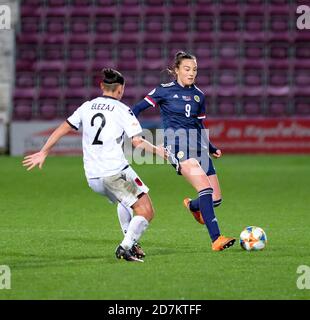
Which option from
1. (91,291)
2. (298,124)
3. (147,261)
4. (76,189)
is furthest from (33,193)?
(298,124)

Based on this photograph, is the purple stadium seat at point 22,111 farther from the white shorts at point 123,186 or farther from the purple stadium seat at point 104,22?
the white shorts at point 123,186

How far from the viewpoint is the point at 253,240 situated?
8234 mm

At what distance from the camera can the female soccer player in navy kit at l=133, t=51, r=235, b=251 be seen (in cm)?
846

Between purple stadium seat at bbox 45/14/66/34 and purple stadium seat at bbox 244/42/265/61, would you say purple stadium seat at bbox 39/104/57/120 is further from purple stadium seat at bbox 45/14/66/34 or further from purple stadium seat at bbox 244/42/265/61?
purple stadium seat at bbox 244/42/265/61

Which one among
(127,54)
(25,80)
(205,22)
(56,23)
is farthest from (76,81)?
(205,22)

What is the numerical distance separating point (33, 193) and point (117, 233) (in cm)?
453

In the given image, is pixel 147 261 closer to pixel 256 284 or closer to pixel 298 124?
pixel 256 284

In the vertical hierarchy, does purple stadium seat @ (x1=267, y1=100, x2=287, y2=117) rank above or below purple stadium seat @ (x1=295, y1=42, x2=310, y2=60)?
below

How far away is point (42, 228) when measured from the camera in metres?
9.93

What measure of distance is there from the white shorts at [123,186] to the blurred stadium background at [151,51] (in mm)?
15838

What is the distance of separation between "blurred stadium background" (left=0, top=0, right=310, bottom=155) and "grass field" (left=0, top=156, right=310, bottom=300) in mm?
7596

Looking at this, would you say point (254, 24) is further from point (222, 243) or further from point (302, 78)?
point (222, 243)

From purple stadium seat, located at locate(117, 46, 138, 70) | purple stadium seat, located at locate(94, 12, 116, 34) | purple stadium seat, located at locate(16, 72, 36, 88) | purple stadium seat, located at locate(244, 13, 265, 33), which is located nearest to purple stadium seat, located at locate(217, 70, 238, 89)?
purple stadium seat, located at locate(244, 13, 265, 33)
